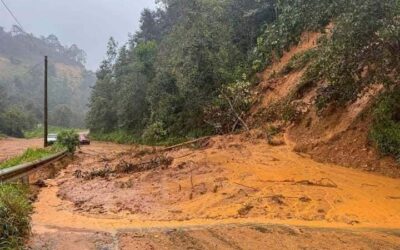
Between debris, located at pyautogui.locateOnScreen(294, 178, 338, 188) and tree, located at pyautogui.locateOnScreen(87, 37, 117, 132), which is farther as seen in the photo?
tree, located at pyautogui.locateOnScreen(87, 37, 117, 132)

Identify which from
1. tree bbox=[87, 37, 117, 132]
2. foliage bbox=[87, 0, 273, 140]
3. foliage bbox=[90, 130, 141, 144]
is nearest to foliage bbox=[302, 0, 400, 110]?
foliage bbox=[87, 0, 273, 140]

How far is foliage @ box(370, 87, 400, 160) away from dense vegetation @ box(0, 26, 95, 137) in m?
75.7

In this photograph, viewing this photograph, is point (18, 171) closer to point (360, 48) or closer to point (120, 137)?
point (360, 48)

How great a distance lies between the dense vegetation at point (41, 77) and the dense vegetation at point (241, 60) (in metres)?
52.1

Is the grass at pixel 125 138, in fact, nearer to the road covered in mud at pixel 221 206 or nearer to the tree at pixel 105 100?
the tree at pixel 105 100

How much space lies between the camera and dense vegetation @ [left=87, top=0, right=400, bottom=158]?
13.0 meters

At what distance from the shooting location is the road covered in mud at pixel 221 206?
7035 mm

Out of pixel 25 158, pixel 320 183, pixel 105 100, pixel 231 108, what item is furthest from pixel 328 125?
pixel 105 100

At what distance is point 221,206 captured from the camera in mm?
9648

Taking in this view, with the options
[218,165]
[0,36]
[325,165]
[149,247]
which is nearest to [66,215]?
[149,247]

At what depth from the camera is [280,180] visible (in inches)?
458

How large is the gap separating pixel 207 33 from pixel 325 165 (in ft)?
60.4

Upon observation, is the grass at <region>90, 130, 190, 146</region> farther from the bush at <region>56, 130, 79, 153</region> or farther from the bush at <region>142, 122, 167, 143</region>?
the bush at <region>56, 130, 79, 153</region>

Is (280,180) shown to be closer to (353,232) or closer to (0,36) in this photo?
(353,232)
